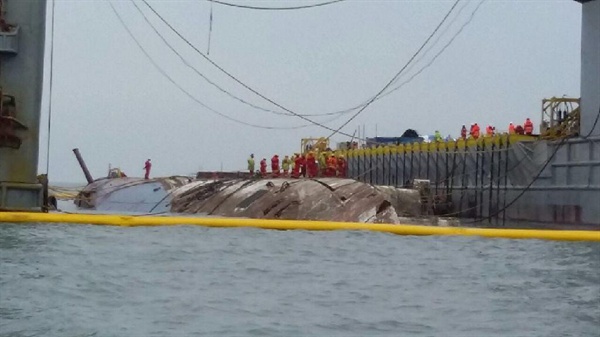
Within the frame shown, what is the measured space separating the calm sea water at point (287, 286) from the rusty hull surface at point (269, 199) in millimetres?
9196

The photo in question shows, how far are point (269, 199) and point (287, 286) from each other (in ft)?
64.2

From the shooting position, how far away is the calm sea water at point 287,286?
10945 millimetres

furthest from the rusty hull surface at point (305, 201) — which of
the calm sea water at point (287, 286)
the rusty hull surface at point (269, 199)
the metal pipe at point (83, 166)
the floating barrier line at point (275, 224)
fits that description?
the metal pipe at point (83, 166)

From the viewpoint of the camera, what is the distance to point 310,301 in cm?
1261

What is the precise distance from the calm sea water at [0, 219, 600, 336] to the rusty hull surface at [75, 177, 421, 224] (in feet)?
30.2

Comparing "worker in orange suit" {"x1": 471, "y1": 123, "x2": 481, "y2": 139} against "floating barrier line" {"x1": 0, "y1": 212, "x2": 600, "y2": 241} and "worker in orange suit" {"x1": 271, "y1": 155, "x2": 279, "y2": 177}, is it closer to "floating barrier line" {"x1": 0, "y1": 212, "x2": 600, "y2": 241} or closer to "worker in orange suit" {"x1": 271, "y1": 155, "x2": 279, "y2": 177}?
"worker in orange suit" {"x1": 271, "y1": 155, "x2": 279, "y2": 177}

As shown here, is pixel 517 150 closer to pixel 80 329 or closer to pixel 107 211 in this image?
pixel 107 211

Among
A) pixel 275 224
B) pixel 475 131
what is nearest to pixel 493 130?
pixel 475 131

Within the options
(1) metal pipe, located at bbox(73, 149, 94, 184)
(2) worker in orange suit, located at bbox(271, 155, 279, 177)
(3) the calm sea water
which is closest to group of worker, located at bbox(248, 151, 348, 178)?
(2) worker in orange suit, located at bbox(271, 155, 279, 177)

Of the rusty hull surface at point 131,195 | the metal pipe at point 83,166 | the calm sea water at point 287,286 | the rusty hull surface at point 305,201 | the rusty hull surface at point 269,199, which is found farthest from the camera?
the metal pipe at point 83,166

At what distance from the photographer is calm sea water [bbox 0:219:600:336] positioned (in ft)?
35.9

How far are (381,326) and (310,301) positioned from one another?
1.79 metres

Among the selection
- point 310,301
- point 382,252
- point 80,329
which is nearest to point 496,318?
point 310,301

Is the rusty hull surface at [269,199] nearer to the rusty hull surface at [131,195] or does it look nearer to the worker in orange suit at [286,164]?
the rusty hull surface at [131,195]
